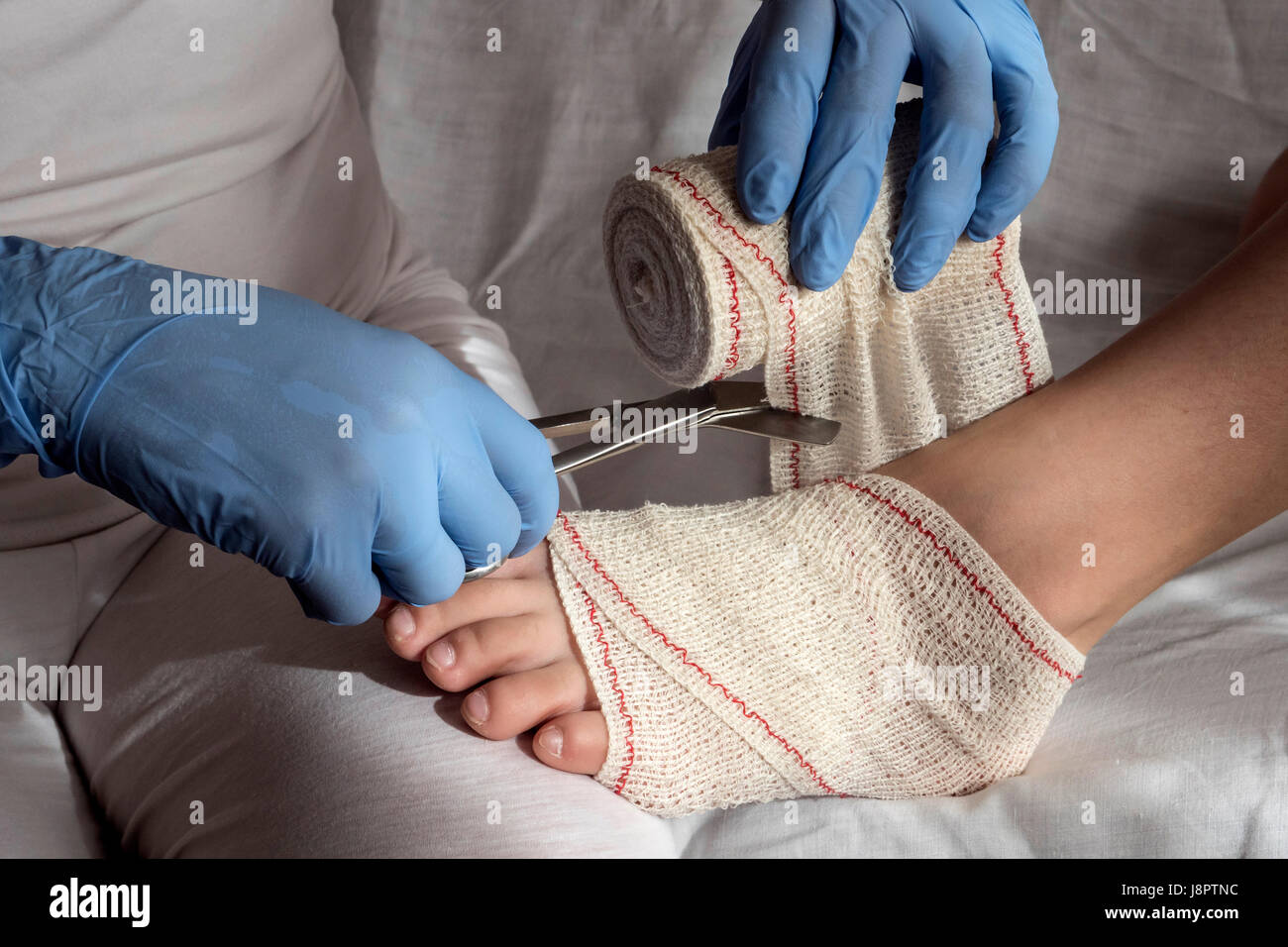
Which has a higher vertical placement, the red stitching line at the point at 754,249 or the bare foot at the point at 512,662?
the red stitching line at the point at 754,249

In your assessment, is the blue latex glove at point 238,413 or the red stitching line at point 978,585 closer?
the blue latex glove at point 238,413

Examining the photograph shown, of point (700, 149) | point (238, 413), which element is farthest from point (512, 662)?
point (700, 149)

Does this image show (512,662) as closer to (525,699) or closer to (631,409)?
(525,699)

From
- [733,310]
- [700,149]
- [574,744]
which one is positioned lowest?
[574,744]

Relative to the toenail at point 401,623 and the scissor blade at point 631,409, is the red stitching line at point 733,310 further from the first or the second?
the toenail at point 401,623

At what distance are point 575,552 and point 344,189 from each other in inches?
19.8

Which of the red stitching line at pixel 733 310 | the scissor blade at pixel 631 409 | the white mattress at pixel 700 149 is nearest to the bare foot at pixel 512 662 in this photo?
the scissor blade at pixel 631 409

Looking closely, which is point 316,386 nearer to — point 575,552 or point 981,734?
point 575,552

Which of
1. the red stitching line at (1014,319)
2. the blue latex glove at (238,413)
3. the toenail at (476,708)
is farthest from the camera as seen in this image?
the red stitching line at (1014,319)

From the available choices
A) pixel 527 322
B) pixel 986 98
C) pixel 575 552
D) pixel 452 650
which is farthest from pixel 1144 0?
pixel 452 650

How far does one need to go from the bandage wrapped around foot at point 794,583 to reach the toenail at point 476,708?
0.28 feet

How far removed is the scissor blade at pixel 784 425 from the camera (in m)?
0.88

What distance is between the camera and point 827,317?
32.7 inches

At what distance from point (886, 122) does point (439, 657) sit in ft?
1.61
